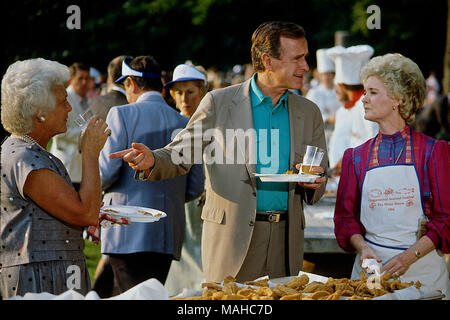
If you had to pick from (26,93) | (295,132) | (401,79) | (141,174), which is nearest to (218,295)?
(141,174)

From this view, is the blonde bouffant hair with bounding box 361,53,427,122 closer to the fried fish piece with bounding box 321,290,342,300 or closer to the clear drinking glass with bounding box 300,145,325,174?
the clear drinking glass with bounding box 300,145,325,174

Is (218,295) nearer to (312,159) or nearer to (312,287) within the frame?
(312,287)

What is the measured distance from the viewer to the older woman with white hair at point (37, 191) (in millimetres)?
2832

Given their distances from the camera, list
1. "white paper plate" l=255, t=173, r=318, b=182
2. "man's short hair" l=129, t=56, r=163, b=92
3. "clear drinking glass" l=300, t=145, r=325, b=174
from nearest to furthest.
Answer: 1. "white paper plate" l=255, t=173, r=318, b=182
2. "clear drinking glass" l=300, t=145, r=325, b=174
3. "man's short hair" l=129, t=56, r=163, b=92

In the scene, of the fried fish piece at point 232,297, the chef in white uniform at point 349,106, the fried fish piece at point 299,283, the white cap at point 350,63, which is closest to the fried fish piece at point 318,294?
the fried fish piece at point 299,283

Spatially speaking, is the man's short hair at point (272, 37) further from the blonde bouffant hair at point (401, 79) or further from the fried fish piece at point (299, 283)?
the fried fish piece at point (299, 283)

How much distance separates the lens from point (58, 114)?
299 cm

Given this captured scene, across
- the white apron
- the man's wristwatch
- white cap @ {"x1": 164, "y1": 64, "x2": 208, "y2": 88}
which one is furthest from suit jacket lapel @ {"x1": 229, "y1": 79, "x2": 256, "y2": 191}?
white cap @ {"x1": 164, "y1": 64, "x2": 208, "y2": 88}

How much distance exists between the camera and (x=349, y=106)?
652 centimetres

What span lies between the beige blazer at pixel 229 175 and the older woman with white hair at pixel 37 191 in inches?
25.0

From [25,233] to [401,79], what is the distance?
1.99 m

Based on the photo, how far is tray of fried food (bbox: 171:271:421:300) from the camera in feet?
8.64

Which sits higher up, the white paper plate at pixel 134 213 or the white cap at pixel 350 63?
the white cap at pixel 350 63

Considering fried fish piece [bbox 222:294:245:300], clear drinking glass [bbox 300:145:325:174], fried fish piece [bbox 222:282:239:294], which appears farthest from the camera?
clear drinking glass [bbox 300:145:325:174]
